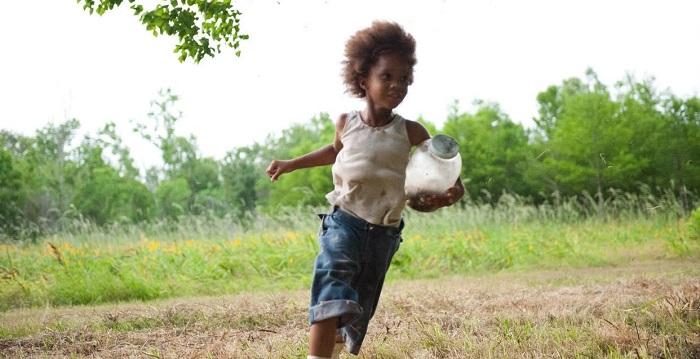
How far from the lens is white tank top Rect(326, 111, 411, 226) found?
11.8ft

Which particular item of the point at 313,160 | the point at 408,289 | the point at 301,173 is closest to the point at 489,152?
the point at 301,173

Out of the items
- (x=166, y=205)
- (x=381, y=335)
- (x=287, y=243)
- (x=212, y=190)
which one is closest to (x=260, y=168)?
(x=212, y=190)

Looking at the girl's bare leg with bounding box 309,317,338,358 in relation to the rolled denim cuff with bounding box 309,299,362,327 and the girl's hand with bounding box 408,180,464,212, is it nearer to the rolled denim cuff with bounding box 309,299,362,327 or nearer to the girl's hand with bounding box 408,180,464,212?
the rolled denim cuff with bounding box 309,299,362,327

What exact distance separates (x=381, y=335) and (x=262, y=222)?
834cm

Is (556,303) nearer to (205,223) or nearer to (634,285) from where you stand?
(634,285)

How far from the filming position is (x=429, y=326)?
4.73 meters

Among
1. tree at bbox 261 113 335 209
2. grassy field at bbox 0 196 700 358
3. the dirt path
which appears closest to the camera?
the dirt path

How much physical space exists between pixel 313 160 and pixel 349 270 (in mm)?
746

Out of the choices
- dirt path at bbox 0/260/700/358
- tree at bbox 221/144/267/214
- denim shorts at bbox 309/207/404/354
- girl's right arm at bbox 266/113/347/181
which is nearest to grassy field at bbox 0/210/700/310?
dirt path at bbox 0/260/700/358

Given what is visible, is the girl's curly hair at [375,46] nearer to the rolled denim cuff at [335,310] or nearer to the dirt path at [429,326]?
the rolled denim cuff at [335,310]

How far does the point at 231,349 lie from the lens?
4.51m

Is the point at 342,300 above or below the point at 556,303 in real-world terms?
above

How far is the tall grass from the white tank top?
5399 mm

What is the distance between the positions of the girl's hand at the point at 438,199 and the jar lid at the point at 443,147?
0.50 ft
